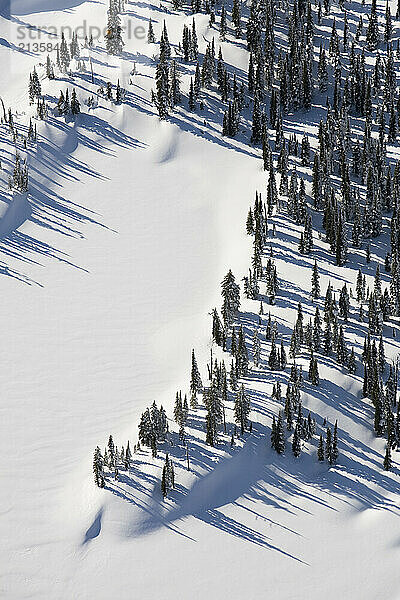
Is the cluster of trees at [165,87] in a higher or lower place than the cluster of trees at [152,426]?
higher

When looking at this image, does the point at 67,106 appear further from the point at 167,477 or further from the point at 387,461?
the point at 387,461

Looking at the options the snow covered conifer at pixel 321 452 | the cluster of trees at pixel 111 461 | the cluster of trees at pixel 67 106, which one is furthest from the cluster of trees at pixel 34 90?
the snow covered conifer at pixel 321 452

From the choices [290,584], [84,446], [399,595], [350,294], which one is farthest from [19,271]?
[399,595]

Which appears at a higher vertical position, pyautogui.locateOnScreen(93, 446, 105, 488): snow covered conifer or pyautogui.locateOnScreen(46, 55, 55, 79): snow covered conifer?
pyautogui.locateOnScreen(46, 55, 55, 79): snow covered conifer

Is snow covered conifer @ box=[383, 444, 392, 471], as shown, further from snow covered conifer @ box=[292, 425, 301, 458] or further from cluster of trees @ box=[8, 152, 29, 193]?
cluster of trees @ box=[8, 152, 29, 193]

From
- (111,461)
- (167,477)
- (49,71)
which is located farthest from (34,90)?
(167,477)

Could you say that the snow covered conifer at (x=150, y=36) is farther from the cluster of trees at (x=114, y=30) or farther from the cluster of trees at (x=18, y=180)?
the cluster of trees at (x=18, y=180)

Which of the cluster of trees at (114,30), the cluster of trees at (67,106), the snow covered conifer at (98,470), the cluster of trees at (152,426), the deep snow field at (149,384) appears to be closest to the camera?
the deep snow field at (149,384)

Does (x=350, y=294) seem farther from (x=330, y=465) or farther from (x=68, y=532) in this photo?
(x=68, y=532)

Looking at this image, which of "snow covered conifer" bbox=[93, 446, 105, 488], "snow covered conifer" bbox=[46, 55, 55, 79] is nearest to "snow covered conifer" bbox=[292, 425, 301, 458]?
"snow covered conifer" bbox=[93, 446, 105, 488]
